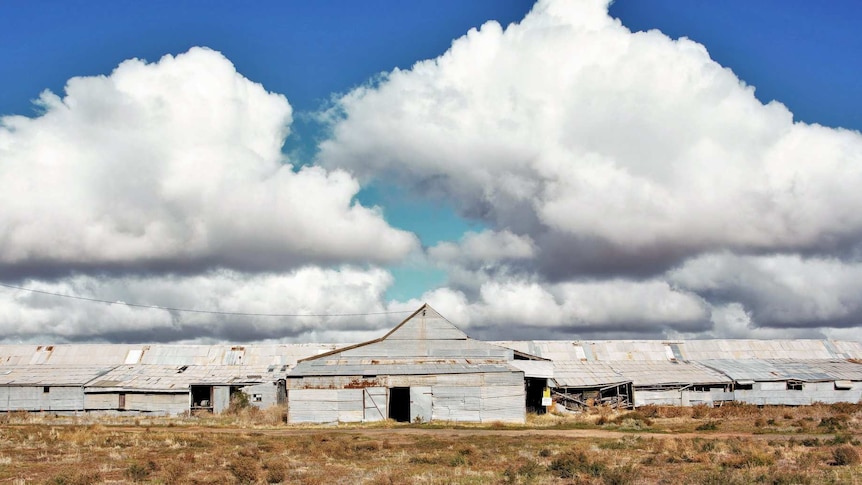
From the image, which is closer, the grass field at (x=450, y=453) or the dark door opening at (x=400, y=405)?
the grass field at (x=450, y=453)

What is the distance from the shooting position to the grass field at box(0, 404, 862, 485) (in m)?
24.4

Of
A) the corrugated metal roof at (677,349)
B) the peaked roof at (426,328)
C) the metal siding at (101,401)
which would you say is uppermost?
the peaked roof at (426,328)

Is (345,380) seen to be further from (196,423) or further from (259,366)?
(259,366)

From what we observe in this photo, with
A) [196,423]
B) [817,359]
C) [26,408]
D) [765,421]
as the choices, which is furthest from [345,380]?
[817,359]

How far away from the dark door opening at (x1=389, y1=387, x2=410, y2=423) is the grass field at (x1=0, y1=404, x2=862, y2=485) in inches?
272

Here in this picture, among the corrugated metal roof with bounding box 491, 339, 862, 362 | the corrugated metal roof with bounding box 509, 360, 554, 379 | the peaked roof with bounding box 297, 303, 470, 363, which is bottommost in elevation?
the corrugated metal roof with bounding box 509, 360, 554, 379

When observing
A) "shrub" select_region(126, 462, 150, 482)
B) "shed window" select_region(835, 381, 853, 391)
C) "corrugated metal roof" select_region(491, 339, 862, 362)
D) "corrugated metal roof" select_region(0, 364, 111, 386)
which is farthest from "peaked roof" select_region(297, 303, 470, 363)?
"shed window" select_region(835, 381, 853, 391)

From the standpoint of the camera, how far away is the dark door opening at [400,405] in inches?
2200

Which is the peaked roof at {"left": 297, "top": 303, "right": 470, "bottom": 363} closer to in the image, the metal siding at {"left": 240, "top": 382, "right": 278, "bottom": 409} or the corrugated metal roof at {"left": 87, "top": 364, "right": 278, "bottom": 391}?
the metal siding at {"left": 240, "top": 382, "right": 278, "bottom": 409}

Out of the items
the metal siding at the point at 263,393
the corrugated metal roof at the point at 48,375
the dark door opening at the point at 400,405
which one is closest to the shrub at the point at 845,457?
the dark door opening at the point at 400,405

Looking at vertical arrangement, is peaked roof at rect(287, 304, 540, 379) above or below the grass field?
above

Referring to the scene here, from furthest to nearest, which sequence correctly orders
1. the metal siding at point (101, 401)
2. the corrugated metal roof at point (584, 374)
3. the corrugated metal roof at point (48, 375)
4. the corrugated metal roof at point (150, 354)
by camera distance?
the corrugated metal roof at point (150, 354), the corrugated metal roof at point (48, 375), the metal siding at point (101, 401), the corrugated metal roof at point (584, 374)

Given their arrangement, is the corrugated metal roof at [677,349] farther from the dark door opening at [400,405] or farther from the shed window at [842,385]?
the dark door opening at [400,405]

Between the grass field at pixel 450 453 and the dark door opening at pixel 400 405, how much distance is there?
6906 millimetres
